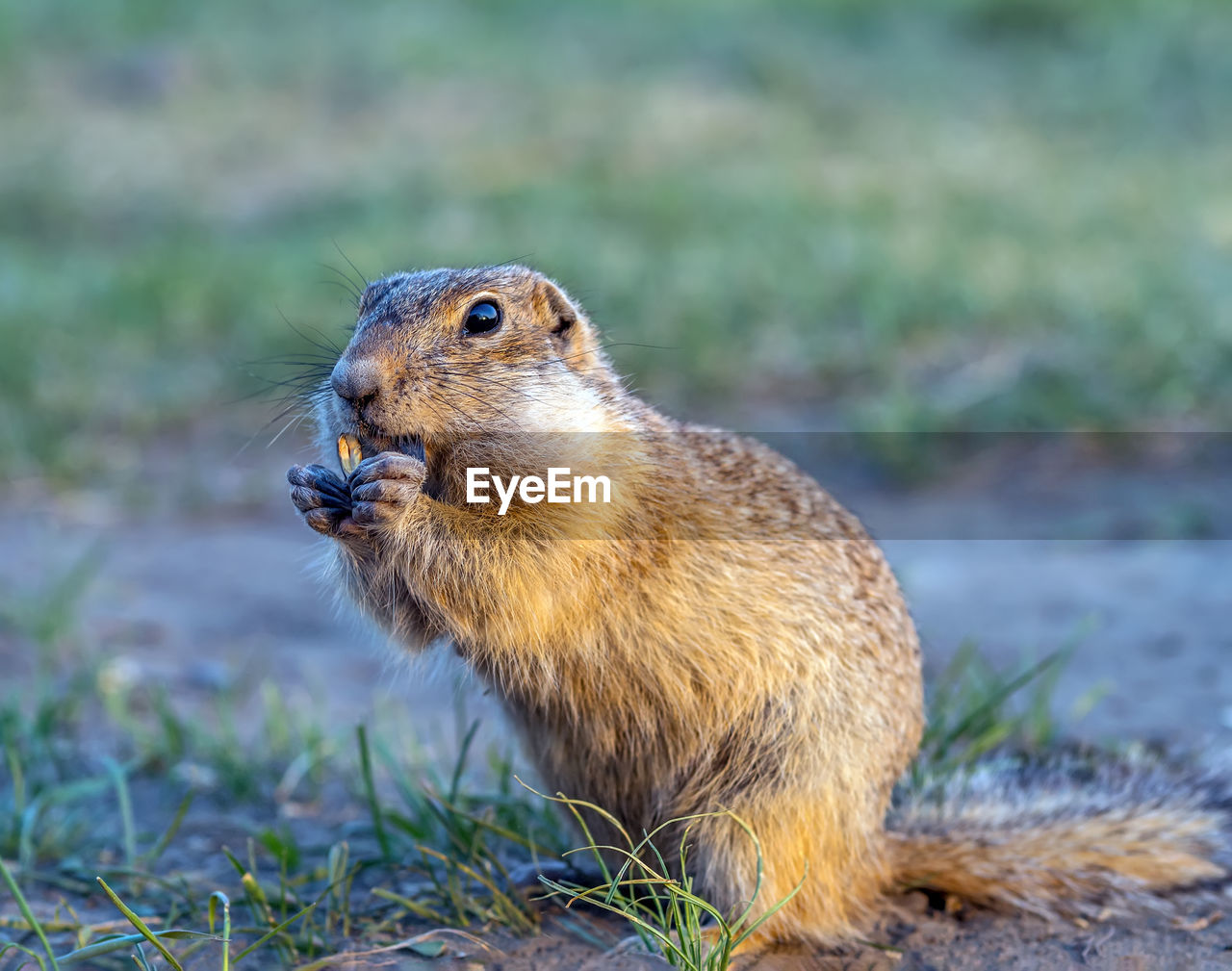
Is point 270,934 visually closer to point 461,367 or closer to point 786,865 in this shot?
point 786,865

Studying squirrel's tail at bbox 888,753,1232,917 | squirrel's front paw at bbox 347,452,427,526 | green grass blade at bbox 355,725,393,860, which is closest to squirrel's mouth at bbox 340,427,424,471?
squirrel's front paw at bbox 347,452,427,526

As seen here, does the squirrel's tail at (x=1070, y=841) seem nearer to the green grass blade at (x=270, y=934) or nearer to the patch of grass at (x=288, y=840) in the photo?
the patch of grass at (x=288, y=840)

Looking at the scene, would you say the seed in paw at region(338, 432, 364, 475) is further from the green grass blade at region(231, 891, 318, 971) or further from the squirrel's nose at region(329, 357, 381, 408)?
the green grass blade at region(231, 891, 318, 971)

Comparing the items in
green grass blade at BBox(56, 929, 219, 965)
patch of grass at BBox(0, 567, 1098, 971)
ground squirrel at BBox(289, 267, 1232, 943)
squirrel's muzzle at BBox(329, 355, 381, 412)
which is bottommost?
patch of grass at BBox(0, 567, 1098, 971)

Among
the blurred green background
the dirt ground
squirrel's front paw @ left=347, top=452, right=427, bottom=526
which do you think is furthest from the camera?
the blurred green background

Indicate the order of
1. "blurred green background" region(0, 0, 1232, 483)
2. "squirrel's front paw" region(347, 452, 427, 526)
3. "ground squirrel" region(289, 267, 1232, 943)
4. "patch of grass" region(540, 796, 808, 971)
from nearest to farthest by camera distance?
"patch of grass" region(540, 796, 808, 971) → "squirrel's front paw" region(347, 452, 427, 526) → "ground squirrel" region(289, 267, 1232, 943) → "blurred green background" region(0, 0, 1232, 483)

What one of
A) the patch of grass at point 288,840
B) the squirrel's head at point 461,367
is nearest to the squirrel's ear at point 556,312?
the squirrel's head at point 461,367

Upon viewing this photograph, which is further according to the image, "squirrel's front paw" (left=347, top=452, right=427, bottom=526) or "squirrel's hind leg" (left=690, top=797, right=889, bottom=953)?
"squirrel's hind leg" (left=690, top=797, right=889, bottom=953)

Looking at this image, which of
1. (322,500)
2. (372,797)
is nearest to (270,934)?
(372,797)
